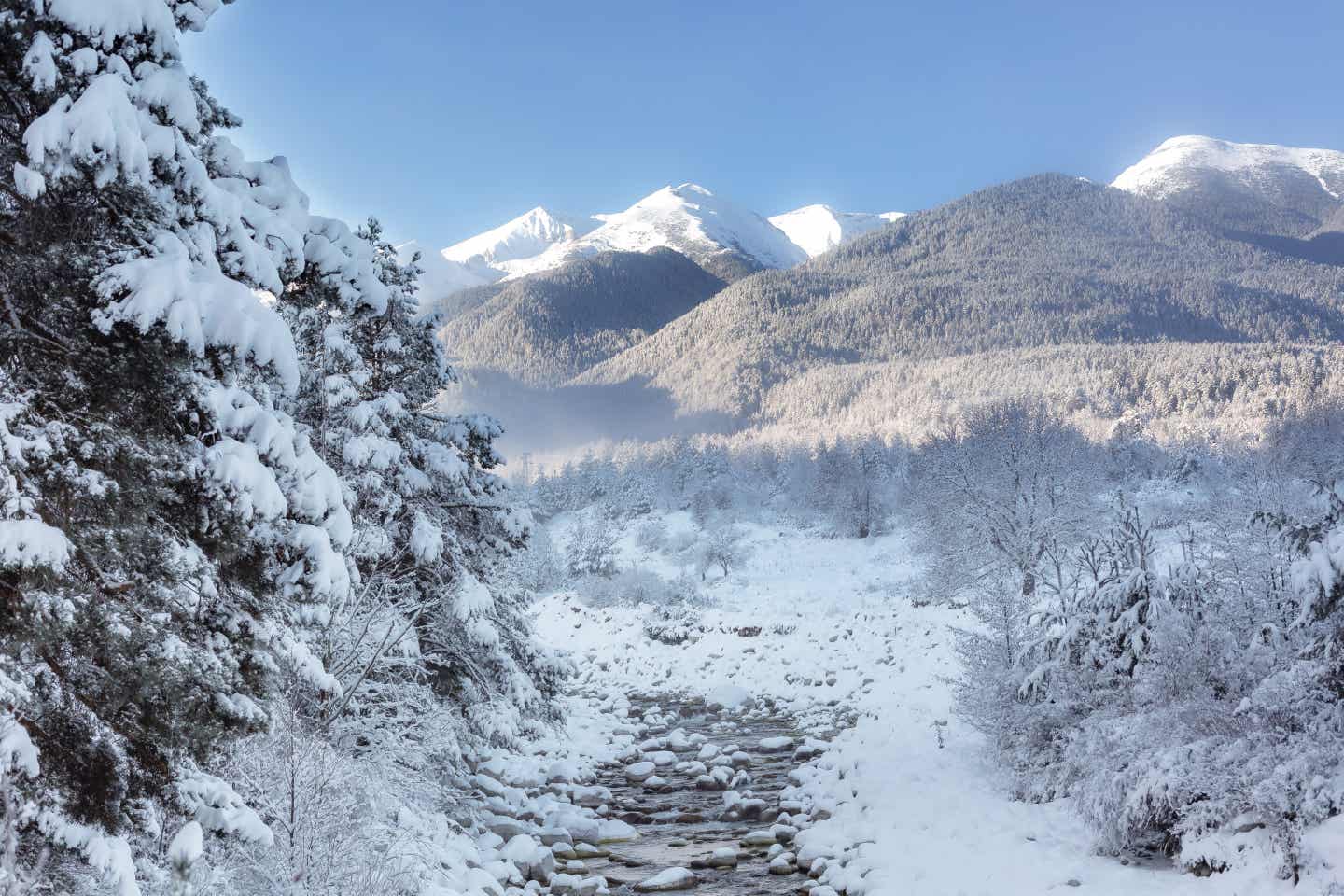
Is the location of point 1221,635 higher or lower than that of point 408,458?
lower

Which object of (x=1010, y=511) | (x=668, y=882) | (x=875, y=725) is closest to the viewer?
(x=668, y=882)

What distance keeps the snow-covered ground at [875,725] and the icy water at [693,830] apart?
737mm

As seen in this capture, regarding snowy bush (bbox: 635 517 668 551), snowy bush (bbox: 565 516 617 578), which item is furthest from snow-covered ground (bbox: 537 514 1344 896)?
snowy bush (bbox: 635 517 668 551)

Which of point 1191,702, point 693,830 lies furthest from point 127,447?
point 693,830

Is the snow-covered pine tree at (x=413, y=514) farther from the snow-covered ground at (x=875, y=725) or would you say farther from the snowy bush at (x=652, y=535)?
the snowy bush at (x=652, y=535)

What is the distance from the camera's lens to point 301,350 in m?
10.4

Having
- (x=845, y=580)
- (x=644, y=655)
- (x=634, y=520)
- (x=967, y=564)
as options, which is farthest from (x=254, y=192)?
(x=634, y=520)

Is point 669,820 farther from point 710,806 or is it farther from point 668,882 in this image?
point 668,882

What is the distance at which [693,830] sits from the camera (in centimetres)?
1180

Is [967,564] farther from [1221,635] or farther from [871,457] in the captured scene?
[871,457]

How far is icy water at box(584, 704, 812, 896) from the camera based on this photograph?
380 inches

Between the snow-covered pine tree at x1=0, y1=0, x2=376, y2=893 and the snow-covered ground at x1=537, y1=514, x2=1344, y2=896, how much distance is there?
6.97 metres

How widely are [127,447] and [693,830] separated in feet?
31.8

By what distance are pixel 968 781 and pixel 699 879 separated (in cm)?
417
